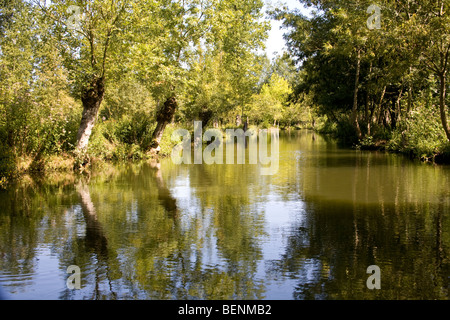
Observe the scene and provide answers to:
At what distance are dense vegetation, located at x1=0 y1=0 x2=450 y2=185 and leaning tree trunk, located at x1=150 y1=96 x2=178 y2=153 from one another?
6cm

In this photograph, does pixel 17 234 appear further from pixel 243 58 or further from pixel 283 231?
pixel 243 58

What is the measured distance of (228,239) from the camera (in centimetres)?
806

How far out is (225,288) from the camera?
570 centimetres

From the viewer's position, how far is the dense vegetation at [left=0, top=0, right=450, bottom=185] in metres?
18.5

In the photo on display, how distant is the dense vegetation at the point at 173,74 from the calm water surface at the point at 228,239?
455 cm

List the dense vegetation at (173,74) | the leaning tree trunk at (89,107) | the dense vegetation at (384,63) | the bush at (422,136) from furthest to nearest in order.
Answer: the bush at (422,136), the leaning tree trunk at (89,107), the dense vegetation at (384,63), the dense vegetation at (173,74)

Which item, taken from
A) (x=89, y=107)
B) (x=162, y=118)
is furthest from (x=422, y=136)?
(x=89, y=107)

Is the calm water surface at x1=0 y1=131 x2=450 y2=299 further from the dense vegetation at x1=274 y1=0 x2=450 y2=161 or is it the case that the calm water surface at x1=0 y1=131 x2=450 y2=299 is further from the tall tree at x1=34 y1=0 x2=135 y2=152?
the dense vegetation at x1=274 y1=0 x2=450 y2=161

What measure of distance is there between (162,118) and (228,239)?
1962 cm

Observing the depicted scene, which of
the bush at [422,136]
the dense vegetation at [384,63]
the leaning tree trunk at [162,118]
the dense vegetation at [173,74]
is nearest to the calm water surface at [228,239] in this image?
the dense vegetation at [173,74]

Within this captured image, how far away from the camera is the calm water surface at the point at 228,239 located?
5.74 m

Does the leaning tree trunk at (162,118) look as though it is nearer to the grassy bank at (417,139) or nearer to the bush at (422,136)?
the grassy bank at (417,139)

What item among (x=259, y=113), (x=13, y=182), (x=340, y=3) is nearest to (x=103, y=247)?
(x=13, y=182)

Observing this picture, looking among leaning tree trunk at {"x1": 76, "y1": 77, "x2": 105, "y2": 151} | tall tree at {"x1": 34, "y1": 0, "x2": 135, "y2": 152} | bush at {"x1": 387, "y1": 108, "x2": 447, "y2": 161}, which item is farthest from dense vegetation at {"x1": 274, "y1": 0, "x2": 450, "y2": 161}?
leaning tree trunk at {"x1": 76, "y1": 77, "x2": 105, "y2": 151}
